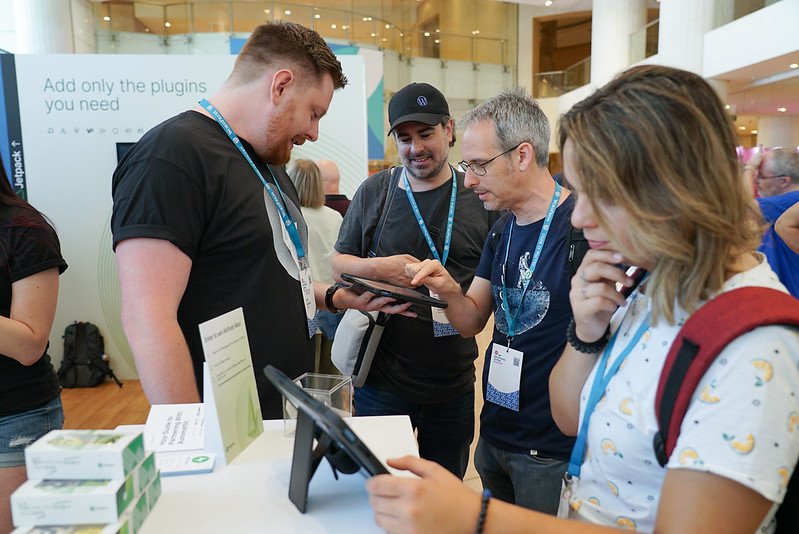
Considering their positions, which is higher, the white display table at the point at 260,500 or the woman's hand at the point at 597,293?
the woman's hand at the point at 597,293

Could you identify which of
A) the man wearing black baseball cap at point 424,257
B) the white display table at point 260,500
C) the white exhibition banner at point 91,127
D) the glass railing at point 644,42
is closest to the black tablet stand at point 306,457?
the white display table at point 260,500

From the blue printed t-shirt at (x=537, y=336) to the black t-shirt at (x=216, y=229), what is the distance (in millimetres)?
640

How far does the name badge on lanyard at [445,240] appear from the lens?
2121mm

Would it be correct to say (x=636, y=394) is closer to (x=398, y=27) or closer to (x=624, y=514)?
(x=624, y=514)

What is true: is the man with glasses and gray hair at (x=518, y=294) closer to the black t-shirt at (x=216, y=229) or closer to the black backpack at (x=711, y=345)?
the black t-shirt at (x=216, y=229)

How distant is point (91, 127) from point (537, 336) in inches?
180

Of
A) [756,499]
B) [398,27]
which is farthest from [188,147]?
[398,27]

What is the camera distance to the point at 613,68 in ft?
40.2

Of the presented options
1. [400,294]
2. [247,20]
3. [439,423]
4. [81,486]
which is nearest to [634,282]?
[400,294]

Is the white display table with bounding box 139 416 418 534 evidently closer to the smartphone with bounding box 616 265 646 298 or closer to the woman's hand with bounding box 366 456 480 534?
the woman's hand with bounding box 366 456 480 534

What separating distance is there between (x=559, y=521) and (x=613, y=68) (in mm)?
13192

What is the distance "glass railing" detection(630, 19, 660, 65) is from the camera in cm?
1109

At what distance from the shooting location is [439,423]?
7.38 feet

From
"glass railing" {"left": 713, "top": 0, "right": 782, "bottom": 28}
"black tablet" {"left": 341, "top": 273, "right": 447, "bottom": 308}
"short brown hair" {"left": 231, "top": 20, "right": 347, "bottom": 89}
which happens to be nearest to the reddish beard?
"short brown hair" {"left": 231, "top": 20, "right": 347, "bottom": 89}
